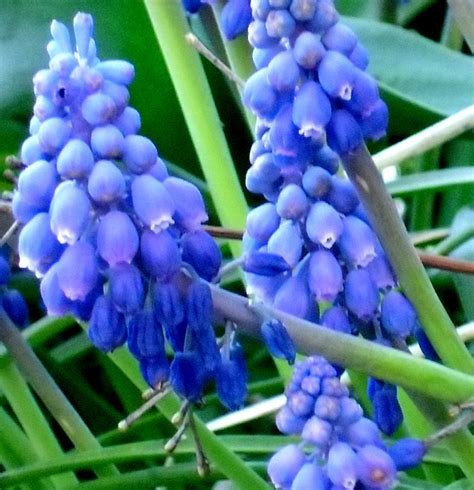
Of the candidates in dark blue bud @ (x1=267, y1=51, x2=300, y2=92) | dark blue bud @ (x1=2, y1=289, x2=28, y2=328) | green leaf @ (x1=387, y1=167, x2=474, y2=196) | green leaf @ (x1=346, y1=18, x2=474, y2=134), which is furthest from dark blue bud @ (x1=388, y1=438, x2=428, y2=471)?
green leaf @ (x1=346, y1=18, x2=474, y2=134)

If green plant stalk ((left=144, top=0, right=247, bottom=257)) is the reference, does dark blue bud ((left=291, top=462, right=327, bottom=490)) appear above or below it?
below

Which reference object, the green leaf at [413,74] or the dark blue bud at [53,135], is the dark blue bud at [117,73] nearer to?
the dark blue bud at [53,135]

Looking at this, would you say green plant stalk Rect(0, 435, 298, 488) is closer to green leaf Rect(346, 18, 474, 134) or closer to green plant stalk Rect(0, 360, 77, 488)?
green plant stalk Rect(0, 360, 77, 488)

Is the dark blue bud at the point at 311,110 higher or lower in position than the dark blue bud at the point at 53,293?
higher

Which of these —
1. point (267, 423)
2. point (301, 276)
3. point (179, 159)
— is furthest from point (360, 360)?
point (179, 159)

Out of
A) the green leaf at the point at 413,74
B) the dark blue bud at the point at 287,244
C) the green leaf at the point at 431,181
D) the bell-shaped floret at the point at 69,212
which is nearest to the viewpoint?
the bell-shaped floret at the point at 69,212

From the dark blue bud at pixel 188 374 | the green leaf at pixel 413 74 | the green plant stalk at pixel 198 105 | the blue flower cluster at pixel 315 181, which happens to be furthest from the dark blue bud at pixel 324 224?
the green leaf at pixel 413 74
